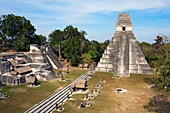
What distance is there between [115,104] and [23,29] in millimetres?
55107

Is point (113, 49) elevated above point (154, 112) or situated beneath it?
elevated above

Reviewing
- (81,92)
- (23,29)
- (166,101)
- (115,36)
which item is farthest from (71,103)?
(23,29)

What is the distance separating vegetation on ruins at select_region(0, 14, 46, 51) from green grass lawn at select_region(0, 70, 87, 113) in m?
33.7

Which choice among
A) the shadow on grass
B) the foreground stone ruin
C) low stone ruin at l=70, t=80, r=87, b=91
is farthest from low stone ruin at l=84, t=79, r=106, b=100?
the foreground stone ruin

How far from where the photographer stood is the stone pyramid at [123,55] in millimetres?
51125

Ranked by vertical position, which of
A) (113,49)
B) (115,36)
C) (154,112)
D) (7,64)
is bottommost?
(154,112)

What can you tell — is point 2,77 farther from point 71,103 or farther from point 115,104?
point 115,104

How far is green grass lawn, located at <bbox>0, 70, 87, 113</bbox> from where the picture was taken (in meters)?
26.5

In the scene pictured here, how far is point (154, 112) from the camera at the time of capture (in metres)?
25.5

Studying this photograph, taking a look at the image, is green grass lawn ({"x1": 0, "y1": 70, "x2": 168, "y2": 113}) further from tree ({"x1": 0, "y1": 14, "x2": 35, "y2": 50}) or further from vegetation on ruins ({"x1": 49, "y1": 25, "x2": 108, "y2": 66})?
tree ({"x1": 0, "y1": 14, "x2": 35, "y2": 50})

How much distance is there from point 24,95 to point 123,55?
31.0 m

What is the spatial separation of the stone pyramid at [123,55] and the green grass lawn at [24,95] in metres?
16.1

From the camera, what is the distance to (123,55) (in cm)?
5334

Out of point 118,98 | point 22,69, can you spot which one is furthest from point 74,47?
point 118,98
